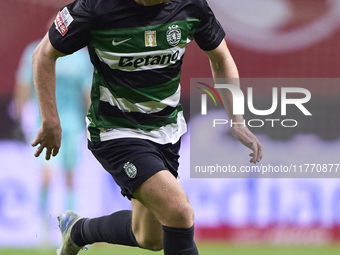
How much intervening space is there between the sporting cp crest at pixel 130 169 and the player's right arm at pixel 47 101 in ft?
1.10

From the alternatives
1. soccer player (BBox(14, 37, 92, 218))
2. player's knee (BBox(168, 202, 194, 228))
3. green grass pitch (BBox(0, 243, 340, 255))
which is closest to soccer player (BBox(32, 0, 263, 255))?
player's knee (BBox(168, 202, 194, 228))

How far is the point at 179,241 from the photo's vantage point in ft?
8.83

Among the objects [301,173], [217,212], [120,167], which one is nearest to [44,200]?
[217,212]

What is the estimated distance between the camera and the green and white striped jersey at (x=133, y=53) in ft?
9.32

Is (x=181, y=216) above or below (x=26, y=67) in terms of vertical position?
below

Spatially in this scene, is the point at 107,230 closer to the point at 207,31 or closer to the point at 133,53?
the point at 133,53

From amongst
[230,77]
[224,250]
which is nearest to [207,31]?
[230,77]

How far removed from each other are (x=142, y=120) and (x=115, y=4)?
60 centimetres

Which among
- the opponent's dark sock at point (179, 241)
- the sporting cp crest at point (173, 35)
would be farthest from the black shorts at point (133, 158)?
the sporting cp crest at point (173, 35)

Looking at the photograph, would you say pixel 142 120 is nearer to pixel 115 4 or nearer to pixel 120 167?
pixel 120 167

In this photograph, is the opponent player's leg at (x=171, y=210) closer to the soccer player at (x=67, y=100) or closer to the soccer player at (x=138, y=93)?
the soccer player at (x=138, y=93)

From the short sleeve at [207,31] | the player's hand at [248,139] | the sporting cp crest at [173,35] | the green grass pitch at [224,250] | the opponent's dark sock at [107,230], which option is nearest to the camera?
the sporting cp crest at [173,35]

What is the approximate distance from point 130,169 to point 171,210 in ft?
1.05

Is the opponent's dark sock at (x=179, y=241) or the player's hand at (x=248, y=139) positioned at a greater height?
the player's hand at (x=248, y=139)
